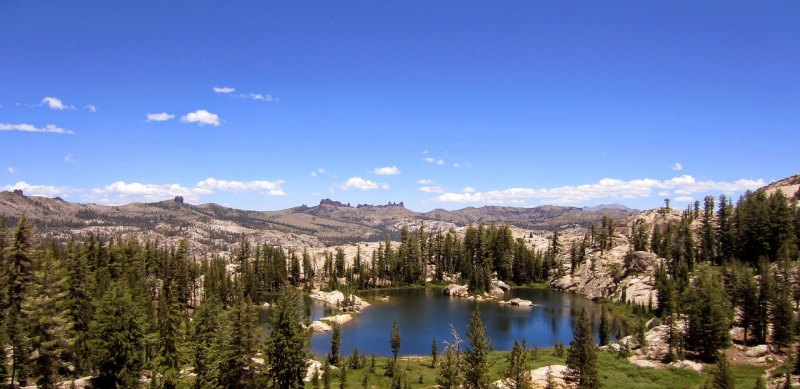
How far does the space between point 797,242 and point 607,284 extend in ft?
174

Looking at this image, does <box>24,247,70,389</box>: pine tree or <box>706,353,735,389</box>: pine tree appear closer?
<box>706,353,735,389</box>: pine tree

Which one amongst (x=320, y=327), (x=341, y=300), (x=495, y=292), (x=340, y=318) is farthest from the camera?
(x=495, y=292)

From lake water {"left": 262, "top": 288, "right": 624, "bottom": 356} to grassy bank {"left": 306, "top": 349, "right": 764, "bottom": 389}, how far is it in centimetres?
1830

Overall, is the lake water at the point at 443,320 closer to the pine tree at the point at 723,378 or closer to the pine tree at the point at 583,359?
the pine tree at the point at 583,359

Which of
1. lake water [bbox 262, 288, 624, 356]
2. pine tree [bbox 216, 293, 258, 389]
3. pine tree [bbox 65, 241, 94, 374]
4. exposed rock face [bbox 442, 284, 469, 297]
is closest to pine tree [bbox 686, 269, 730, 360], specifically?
lake water [bbox 262, 288, 624, 356]

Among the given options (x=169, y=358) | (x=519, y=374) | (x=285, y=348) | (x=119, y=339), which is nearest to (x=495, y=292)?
(x=519, y=374)

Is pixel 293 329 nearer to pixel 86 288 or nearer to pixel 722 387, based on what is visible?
pixel 86 288

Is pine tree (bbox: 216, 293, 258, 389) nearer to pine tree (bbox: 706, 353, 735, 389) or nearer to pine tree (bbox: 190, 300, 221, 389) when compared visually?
pine tree (bbox: 190, 300, 221, 389)

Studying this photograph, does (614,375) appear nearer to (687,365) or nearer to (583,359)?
(583,359)

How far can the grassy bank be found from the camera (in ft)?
205

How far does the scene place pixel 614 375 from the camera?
217 ft

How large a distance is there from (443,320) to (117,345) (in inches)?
3283

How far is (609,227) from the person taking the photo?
197625 millimetres

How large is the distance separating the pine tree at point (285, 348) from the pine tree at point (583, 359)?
33.7m
